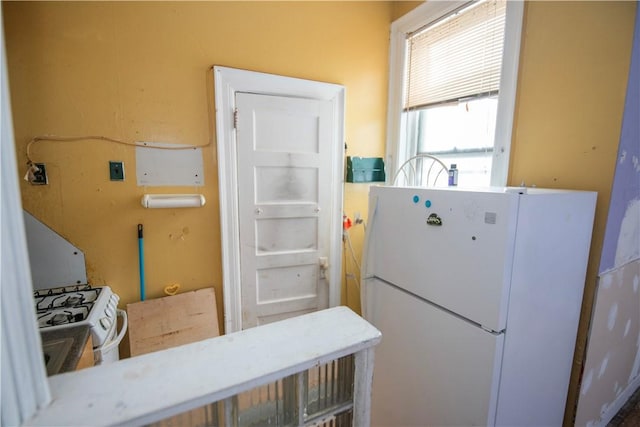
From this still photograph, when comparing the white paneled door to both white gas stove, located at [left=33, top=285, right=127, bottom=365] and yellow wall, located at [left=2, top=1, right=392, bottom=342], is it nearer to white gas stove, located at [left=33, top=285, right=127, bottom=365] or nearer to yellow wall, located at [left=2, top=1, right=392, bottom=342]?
yellow wall, located at [left=2, top=1, right=392, bottom=342]

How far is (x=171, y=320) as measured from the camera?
68.9 inches

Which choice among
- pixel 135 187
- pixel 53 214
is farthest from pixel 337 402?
pixel 53 214

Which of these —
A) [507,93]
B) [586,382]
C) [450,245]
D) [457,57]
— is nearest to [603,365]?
[586,382]

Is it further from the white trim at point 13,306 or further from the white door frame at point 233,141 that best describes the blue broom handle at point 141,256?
the white trim at point 13,306

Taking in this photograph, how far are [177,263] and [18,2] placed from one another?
1.48m

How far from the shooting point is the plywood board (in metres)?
1.68

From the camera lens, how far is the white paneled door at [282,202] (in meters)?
1.89

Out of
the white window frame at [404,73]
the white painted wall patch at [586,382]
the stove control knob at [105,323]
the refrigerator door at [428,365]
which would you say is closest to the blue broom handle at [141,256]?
the stove control knob at [105,323]

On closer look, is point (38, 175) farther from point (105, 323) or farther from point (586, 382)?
point (586, 382)

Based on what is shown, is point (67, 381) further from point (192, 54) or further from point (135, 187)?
point (192, 54)

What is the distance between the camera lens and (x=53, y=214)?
152 centimetres

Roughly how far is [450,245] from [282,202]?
44.5 inches

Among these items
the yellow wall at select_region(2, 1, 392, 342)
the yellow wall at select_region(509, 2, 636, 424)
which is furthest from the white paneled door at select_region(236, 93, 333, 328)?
the yellow wall at select_region(509, 2, 636, 424)

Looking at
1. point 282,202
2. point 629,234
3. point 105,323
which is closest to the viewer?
point 105,323
